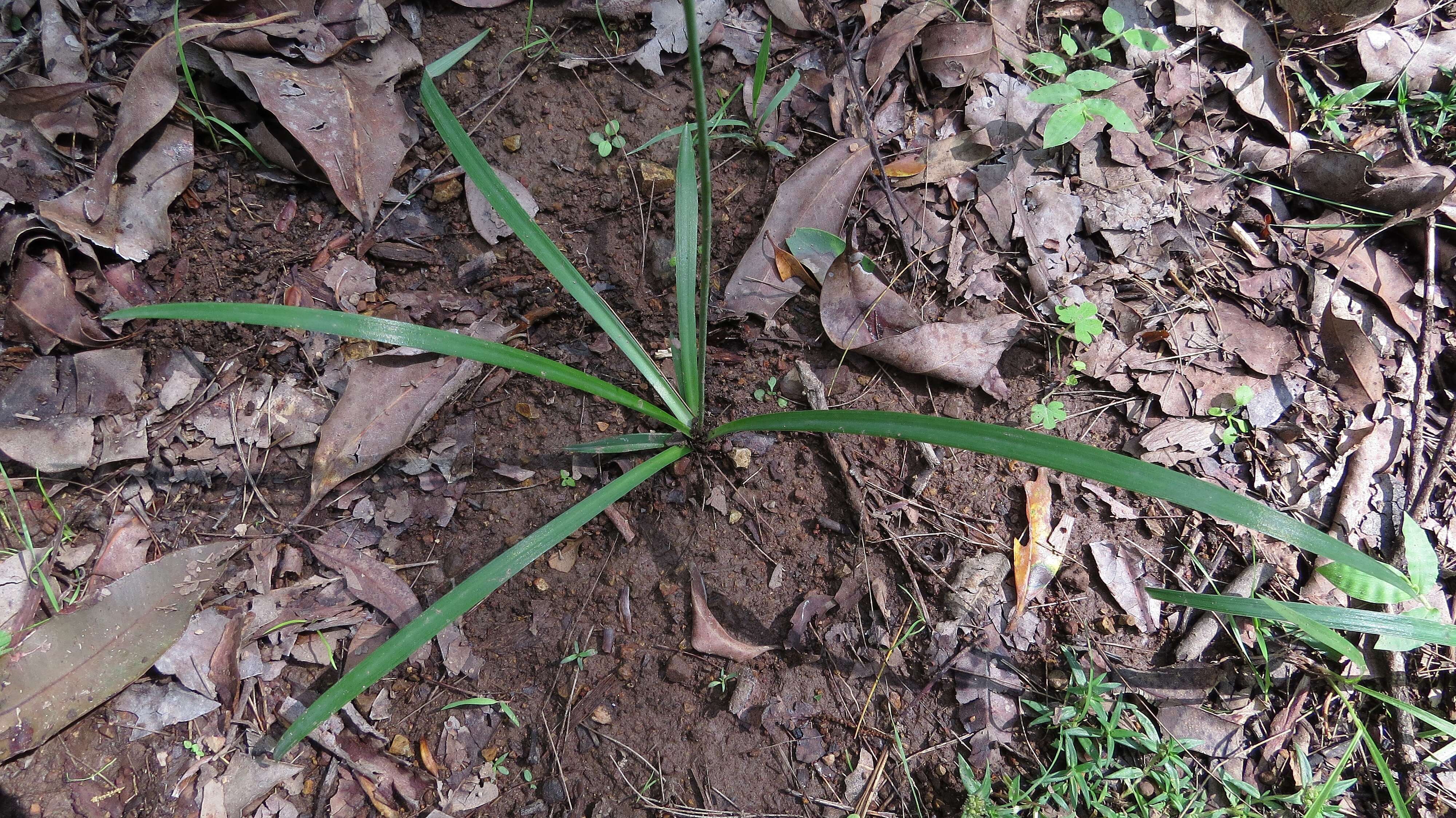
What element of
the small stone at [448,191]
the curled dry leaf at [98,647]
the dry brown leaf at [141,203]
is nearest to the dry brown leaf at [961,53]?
the small stone at [448,191]

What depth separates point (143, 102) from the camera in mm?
1695

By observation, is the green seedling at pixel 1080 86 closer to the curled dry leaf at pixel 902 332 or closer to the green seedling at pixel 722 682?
the curled dry leaf at pixel 902 332

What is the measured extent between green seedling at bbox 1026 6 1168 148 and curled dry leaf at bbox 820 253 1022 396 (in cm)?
46

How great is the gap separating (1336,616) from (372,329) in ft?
6.13

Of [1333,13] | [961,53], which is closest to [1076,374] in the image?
[961,53]

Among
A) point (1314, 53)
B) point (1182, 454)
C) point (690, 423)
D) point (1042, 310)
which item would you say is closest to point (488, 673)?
point (690, 423)

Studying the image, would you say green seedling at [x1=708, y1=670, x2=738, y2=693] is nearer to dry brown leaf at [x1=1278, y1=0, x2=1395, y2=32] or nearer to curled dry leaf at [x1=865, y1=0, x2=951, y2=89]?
curled dry leaf at [x1=865, y1=0, x2=951, y2=89]

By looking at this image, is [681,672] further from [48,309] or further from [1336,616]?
[48,309]

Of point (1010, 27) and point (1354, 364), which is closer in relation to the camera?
point (1354, 364)

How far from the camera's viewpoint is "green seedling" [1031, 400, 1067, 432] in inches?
60.5

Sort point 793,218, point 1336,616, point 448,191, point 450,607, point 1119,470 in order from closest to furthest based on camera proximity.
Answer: point 1119,470
point 450,607
point 1336,616
point 793,218
point 448,191

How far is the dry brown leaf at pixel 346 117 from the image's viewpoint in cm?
169

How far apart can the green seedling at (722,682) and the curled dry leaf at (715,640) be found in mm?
29

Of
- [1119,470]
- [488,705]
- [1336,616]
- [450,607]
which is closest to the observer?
[1119,470]
